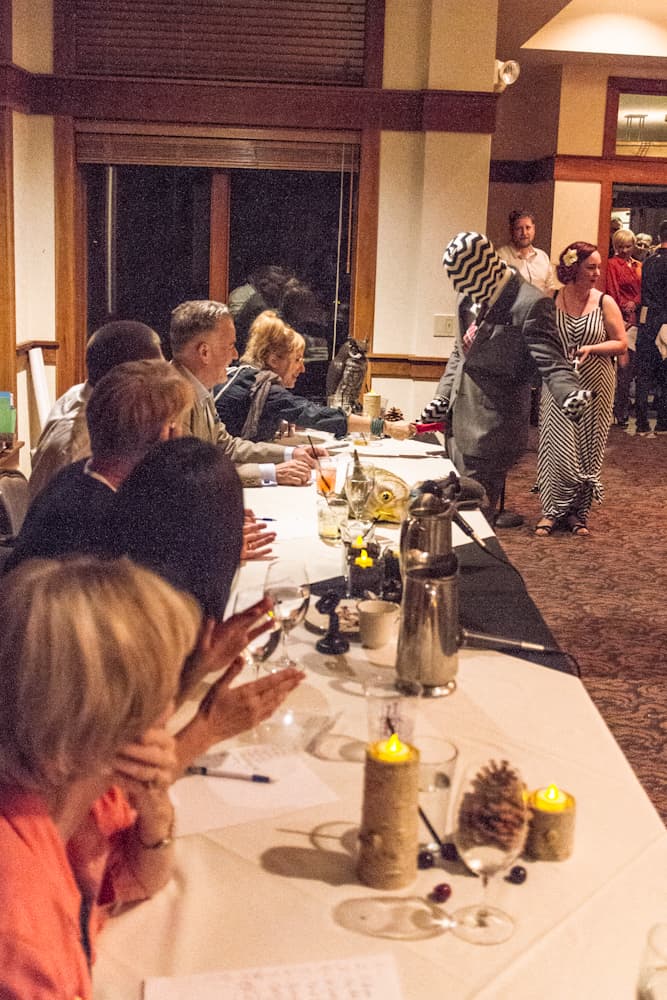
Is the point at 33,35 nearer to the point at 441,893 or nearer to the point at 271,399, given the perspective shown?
the point at 271,399

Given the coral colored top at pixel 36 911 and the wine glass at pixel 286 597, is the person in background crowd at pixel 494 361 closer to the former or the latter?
the wine glass at pixel 286 597

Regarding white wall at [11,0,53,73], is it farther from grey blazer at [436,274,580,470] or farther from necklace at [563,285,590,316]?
necklace at [563,285,590,316]

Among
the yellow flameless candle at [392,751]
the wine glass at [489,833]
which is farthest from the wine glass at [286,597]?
the wine glass at [489,833]

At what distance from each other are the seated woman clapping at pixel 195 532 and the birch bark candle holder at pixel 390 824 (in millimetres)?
399

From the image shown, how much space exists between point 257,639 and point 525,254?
6763 mm

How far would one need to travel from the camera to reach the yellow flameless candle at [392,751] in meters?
1.28

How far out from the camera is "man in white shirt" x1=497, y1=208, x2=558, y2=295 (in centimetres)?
796

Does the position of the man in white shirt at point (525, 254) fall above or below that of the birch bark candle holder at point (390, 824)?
above

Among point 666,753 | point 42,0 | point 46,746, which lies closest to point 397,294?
point 42,0

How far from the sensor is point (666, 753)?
3324mm

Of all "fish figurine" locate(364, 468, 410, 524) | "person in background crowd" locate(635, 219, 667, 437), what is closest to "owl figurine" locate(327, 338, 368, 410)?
"fish figurine" locate(364, 468, 410, 524)

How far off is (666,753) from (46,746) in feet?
8.93

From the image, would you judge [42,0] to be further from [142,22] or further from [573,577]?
[573,577]

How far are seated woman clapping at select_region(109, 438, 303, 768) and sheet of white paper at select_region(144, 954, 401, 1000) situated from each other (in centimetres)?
52
